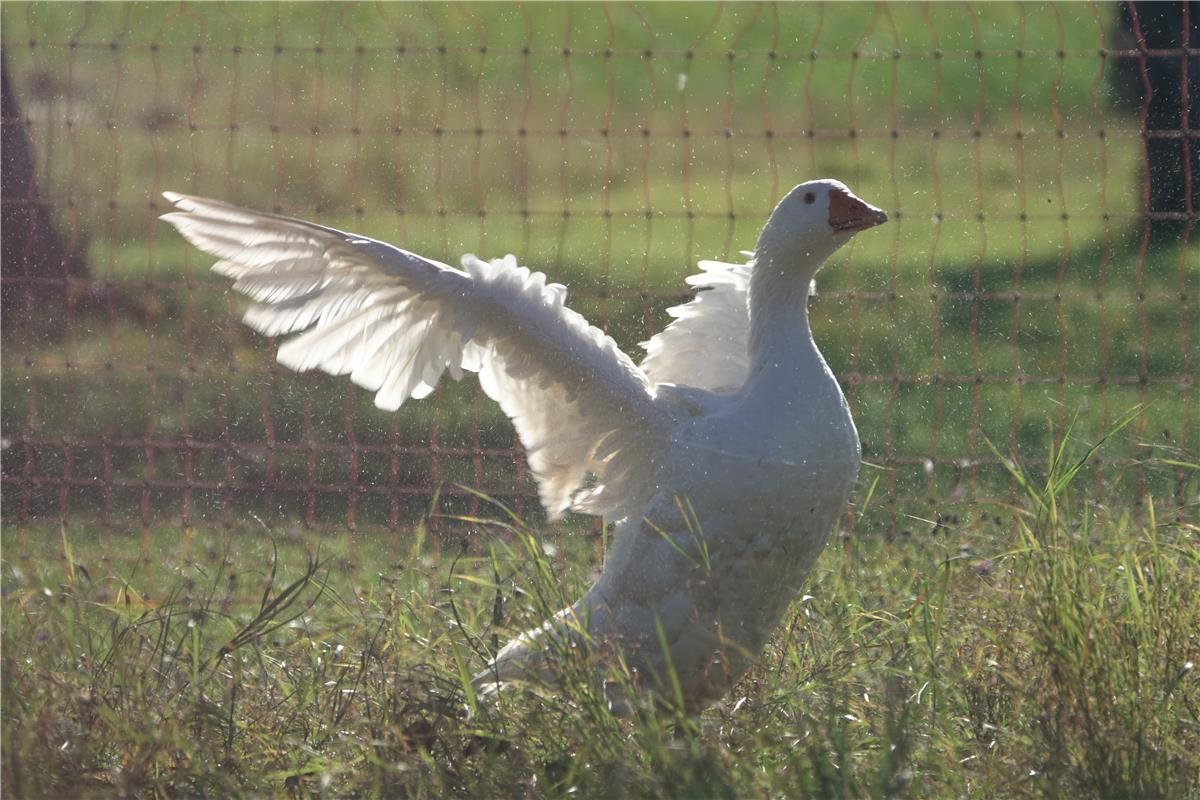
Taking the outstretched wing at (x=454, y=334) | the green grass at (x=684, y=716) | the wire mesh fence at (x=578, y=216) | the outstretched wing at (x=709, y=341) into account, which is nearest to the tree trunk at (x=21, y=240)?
the wire mesh fence at (x=578, y=216)

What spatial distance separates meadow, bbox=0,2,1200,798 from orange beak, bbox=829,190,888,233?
65 centimetres

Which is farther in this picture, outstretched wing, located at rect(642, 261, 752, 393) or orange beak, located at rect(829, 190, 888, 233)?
outstretched wing, located at rect(642, 261, 752, 393)

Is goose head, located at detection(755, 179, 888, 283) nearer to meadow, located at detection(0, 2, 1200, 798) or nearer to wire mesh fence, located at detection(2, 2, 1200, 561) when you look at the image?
meadow, located at detection(0, 2, 1200, 798)

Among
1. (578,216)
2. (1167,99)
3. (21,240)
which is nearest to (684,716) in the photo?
(21,240)

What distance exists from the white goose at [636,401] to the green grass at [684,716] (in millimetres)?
230

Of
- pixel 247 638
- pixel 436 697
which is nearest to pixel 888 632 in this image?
pixel 436 697

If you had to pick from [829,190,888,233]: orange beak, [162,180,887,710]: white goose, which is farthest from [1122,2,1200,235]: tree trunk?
[162,180,887,710]: white goose

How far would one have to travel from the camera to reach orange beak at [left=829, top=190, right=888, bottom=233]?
4.29 meters

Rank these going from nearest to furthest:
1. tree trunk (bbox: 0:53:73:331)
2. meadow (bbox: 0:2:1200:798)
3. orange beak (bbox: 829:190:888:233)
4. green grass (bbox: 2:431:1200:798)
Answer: green grass (bbox: 2:431:1200:798)
meadow (bbox: 0:2:1200:798)
orange beak (bbox: 829:190:888:233)
tree trunk (bbox: 0:53:73:331)

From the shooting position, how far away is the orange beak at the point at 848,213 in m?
4.29

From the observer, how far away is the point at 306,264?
4156mm

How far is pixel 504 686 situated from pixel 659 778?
788 millimetres

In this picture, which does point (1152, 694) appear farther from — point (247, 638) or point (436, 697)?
point (247, 638)

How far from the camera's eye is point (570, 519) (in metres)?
6.16
